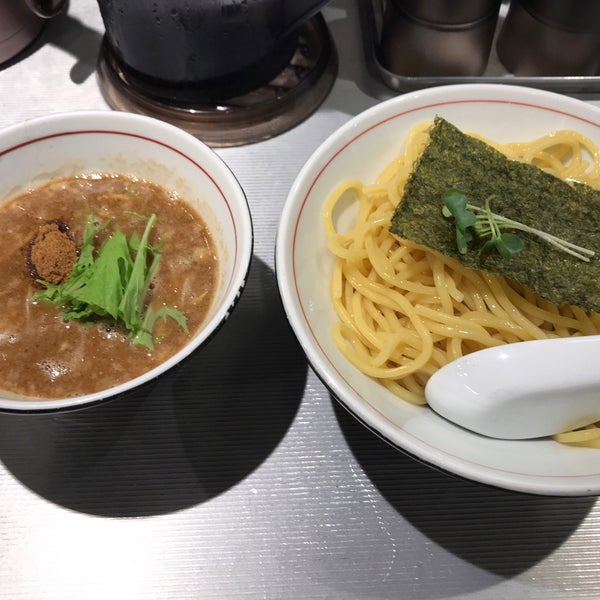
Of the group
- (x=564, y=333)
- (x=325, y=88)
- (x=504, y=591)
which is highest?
(x=325, y=88)

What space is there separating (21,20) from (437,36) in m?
1.31

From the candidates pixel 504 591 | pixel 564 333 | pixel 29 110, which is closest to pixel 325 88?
pixel 29 110

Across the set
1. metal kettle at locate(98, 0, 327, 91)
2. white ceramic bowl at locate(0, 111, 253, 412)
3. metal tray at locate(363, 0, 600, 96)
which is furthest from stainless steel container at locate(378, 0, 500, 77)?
white ceramic bowl at locate(0, 111, 253, 412)

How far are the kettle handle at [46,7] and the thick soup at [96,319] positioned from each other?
0.81 m

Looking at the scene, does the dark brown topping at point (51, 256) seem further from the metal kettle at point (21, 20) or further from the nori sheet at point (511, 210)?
the metal kettle at point (21, 20)

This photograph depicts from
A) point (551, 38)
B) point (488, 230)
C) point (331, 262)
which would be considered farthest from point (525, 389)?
point (551, 38)

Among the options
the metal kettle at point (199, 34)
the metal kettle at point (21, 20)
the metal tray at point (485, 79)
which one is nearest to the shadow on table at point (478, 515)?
the metal kettle at point (199, 34)

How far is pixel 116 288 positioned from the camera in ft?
3.66

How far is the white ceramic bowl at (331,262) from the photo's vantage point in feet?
3.00

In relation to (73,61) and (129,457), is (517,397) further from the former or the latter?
(73,61)

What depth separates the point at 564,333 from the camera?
1.20 m

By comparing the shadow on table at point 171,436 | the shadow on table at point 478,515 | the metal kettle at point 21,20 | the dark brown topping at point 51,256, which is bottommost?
the shadow on table at point 478,515

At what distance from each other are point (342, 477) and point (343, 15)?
1.64 m

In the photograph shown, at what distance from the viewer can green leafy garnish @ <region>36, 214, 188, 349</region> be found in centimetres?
111
